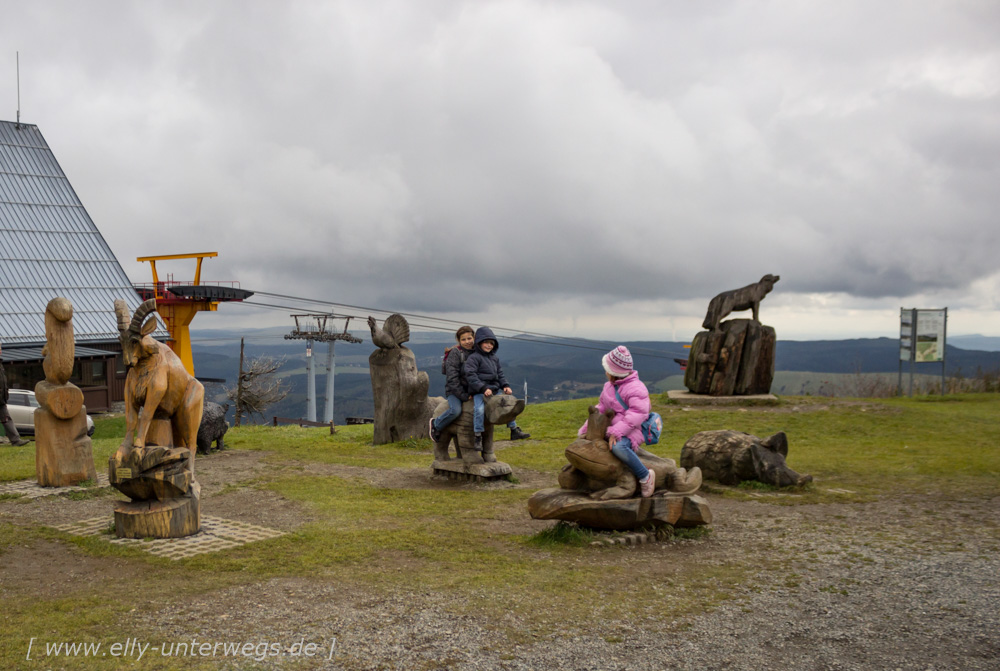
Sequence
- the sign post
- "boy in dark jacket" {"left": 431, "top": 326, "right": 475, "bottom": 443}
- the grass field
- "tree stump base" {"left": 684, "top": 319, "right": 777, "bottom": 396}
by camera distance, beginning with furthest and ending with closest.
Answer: the sign post
"tree stump base" {"left": 684, "top": 319, "right": 777, "bottom": 396}
"boy in dark jacket" {"left": 431, "top": 326, "right": 475, "bottom": 443}
the grass field

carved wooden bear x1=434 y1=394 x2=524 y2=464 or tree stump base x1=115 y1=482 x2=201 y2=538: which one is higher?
carved wooden bear x1=434 y1=394 x2=524 y2=464

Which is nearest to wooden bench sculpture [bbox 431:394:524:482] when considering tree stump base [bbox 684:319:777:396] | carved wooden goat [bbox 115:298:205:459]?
carved wooden goat [bbox 115:298:205:459]

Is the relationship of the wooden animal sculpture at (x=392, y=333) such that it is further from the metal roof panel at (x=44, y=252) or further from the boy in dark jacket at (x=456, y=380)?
the metal roof panel at (x=44, y=252)

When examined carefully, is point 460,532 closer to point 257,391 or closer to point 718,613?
point 718,613

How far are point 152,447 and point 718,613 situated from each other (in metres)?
5.42

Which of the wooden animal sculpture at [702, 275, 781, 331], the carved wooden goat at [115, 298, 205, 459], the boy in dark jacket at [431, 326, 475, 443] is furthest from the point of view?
the wooden animal sculpture at [702, 275, 781, 331]

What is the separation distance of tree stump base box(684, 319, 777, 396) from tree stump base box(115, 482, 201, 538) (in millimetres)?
13071

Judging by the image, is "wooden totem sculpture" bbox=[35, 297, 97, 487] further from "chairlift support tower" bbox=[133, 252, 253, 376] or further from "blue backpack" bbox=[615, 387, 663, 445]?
"chairlift support tower" bbox=[133, 252, 253, 376]

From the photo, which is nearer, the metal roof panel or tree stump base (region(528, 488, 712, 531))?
tree stump base (region(528, 488, 712, 531))

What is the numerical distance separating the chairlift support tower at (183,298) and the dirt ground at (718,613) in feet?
78.6

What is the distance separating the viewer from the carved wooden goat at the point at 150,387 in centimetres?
755

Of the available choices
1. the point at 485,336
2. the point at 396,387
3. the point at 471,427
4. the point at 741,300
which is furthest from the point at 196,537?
the point at 741,300

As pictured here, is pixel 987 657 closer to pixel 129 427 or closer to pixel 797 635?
pixel 797 635

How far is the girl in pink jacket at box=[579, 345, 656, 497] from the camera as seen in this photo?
7175mm
